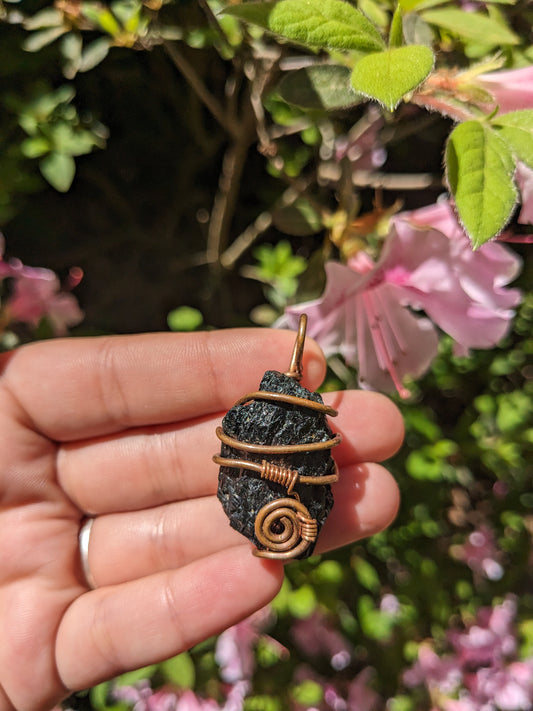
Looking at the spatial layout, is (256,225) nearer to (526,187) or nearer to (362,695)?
(526,187)

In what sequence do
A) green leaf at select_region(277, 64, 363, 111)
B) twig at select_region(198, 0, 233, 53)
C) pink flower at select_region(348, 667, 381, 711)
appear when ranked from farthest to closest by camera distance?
pink flower at select_region(348, 667, 381, 711), twig at select_region(198, 0, 233, 53), green leaf at select_region(277, 64, 363, 111)

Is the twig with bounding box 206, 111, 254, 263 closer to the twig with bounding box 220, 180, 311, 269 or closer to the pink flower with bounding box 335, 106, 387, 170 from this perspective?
the twig with bounding box 220, 180, 311, 269

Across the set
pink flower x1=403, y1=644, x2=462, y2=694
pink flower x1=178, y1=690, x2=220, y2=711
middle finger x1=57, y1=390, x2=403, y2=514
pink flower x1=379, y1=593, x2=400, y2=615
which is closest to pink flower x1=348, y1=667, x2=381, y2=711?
pink flower x1=403, y1=644, x2=462, y2=694

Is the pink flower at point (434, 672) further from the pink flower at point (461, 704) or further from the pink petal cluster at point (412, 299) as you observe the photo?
the pink petal cluster at point (412, 299)

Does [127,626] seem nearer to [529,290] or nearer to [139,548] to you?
[139,548]

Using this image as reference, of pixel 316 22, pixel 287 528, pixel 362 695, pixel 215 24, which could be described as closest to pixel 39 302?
pixel 215 24

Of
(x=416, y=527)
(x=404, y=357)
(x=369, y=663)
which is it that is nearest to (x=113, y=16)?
(x=404, y=357)

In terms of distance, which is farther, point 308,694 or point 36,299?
point 308,694
